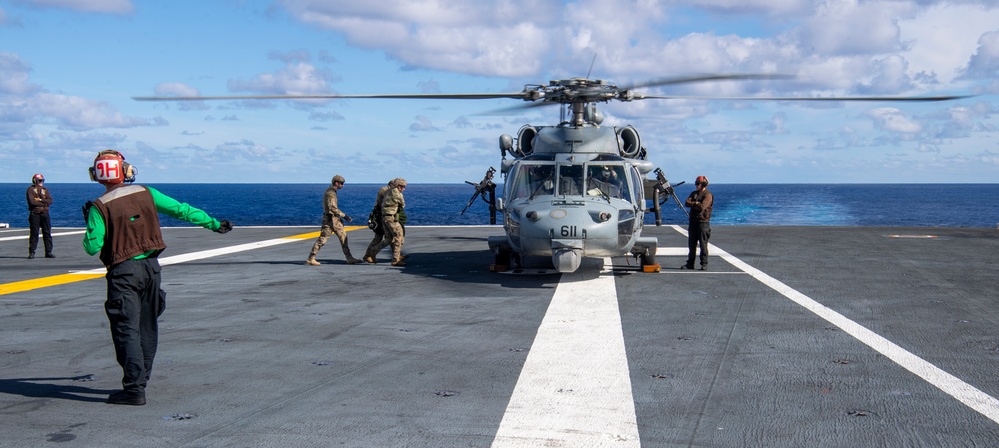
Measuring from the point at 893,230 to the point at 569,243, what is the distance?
56.3ft

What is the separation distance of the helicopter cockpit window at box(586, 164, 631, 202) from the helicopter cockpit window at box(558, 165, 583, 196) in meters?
0.14

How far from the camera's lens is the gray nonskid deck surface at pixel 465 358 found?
5391 mm

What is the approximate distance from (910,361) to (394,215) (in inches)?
400

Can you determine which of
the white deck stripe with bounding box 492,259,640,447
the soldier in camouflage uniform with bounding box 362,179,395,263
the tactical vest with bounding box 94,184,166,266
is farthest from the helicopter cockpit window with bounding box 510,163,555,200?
the tactical vest with bounding box 94,184,166,266

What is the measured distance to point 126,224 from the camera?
236 inches

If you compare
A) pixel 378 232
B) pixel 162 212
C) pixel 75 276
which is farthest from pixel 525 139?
pixel 162 212

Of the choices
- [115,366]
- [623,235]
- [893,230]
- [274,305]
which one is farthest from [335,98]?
[893,230]

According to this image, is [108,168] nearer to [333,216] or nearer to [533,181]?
[533,181]

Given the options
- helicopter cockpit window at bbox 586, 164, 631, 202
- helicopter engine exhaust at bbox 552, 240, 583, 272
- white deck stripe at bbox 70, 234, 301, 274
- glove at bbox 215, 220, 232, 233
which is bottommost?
white deck stripe at bbox 70, 234, 301, 274

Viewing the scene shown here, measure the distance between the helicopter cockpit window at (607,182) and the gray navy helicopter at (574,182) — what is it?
0.02 meters

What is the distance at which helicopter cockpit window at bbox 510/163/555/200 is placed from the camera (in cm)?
1396

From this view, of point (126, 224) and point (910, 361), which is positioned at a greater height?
point (126, 224)

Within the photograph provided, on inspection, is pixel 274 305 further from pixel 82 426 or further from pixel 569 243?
pixel 82 426

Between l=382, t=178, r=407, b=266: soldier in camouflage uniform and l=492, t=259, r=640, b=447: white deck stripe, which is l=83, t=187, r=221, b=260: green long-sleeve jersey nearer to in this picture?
l=492, t=259, r=640, b=447: white deck stripe
